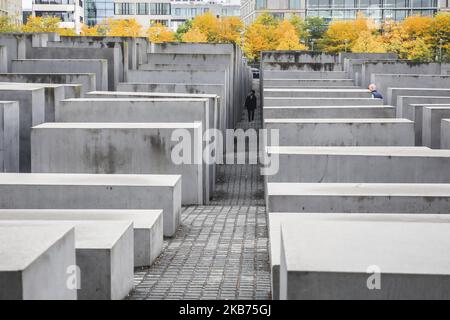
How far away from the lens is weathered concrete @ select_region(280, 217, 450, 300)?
531 centimetres

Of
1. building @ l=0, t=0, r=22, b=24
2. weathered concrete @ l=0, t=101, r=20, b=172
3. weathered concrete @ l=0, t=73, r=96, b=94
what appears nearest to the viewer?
weathered concrete @ l=0, t=101, r=20, b=172

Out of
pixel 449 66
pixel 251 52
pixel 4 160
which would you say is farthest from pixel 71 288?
pixel 251 52

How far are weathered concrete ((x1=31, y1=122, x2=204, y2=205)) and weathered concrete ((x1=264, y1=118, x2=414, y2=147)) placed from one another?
1827 mm

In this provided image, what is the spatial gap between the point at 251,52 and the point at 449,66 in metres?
43.6

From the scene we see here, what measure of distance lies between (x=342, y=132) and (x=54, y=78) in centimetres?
887

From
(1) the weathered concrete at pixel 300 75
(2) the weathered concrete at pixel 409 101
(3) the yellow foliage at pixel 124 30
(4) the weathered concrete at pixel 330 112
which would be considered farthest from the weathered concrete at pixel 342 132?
(3) the yellow foliage at pixel 124 30

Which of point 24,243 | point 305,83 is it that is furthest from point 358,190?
point 305,83

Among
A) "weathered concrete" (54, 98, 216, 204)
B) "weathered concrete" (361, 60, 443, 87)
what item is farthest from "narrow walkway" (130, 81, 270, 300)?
"weathered concrete" (361, 60, 443, 87)

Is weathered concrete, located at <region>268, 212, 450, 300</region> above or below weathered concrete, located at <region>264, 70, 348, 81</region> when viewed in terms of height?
below

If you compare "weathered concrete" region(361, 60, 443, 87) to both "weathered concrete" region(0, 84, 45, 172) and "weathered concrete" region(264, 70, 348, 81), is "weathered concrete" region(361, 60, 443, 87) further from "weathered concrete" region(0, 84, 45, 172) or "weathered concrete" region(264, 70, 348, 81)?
"weathered concrete" region(0, 84, 45, 172)

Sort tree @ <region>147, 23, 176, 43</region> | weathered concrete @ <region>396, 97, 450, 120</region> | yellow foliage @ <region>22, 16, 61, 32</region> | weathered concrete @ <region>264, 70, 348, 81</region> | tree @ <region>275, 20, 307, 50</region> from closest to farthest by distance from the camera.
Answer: weathered concrete @ <region>396, 97, 450, 120</region>
weathered concrete @ <region>264, 70, 348, 81</region>
yellow foliage @ <region>22, 16, 61, 32</region>
tree @ <region>275, 20, 307, 50</region>
tree @ <region>147, 23, 176, 43</region>

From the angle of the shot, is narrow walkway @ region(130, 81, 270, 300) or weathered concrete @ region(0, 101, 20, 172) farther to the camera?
weathered concrete @ region(0, 101, 20, 172)

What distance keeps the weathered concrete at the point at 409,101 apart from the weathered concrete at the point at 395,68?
8.39 meters
